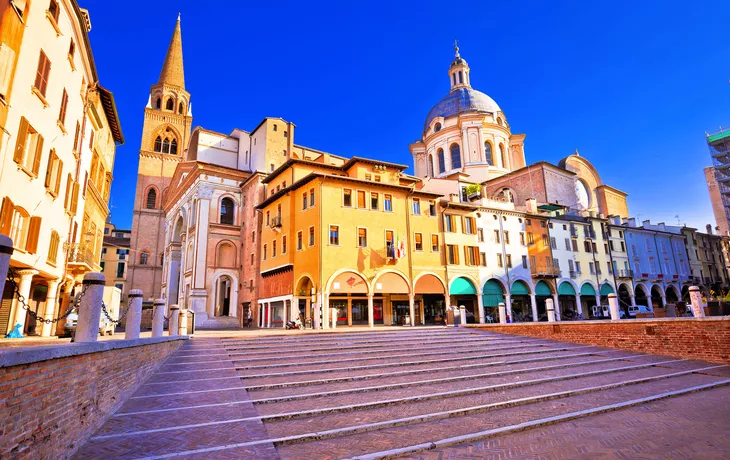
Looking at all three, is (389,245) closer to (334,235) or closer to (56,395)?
(334,235)

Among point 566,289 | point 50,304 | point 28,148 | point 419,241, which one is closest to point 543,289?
point 566,289

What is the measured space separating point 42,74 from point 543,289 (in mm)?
38884

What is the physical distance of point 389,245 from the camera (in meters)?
29.6

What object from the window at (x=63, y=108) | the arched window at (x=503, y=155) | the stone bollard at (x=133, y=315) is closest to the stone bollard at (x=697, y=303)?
the stone bollard at (x=133, y=315)

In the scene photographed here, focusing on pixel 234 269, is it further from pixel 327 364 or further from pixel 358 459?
pixel 358 459

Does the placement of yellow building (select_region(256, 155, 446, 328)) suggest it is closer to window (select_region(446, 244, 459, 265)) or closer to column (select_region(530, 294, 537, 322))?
window (select_region(446, 244, 459, 265))

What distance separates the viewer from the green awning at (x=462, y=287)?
32.5 metres

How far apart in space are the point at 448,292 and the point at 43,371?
30083 millimetres

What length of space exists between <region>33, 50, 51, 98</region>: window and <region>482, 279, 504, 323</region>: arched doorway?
31362 millimetres

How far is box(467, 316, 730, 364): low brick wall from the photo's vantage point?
12570 millimetres

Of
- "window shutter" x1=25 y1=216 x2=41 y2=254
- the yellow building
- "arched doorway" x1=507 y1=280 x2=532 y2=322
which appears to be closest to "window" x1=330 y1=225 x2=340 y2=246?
the yellow building

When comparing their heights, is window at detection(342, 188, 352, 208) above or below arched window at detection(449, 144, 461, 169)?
below

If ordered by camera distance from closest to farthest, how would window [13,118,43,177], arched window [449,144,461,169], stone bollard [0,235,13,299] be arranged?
stone bollard [0,235,13,299], window [13,118,43,177], arched window [449,144,461,169]

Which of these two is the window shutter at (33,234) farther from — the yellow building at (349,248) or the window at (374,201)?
the window at (374,201)
